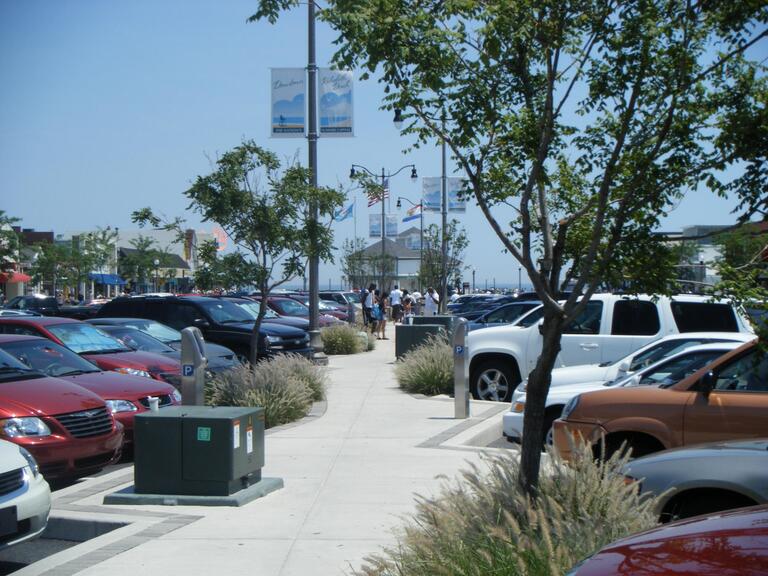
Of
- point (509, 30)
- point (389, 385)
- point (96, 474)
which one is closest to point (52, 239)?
point (389, 385)

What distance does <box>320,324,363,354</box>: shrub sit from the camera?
26.4m

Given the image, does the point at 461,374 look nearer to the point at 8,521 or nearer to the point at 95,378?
the point at 95,378

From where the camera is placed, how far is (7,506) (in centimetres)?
629

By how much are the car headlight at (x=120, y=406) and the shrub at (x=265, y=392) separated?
6.24 ft

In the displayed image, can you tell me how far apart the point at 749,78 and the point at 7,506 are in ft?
18.3

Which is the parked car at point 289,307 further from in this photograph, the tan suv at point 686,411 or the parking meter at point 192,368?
the tan suv at point 686,411

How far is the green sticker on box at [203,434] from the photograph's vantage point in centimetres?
791

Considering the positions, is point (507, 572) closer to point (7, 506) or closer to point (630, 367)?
point (7, 506)

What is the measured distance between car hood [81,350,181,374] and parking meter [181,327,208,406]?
2381 millimetres

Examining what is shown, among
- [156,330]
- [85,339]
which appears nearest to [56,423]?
[85,339]

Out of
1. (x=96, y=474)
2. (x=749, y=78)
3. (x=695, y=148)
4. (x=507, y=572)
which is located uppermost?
(x=749, y=78)

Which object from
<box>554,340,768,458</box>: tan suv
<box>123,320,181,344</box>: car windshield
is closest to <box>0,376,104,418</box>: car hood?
<box>554,340,768,458</box>: tan suv

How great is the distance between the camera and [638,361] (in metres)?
11.2

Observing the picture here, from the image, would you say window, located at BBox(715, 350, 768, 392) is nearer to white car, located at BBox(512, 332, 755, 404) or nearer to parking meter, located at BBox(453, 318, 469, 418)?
white car, located at BBox(512, 332, 755, 404)
